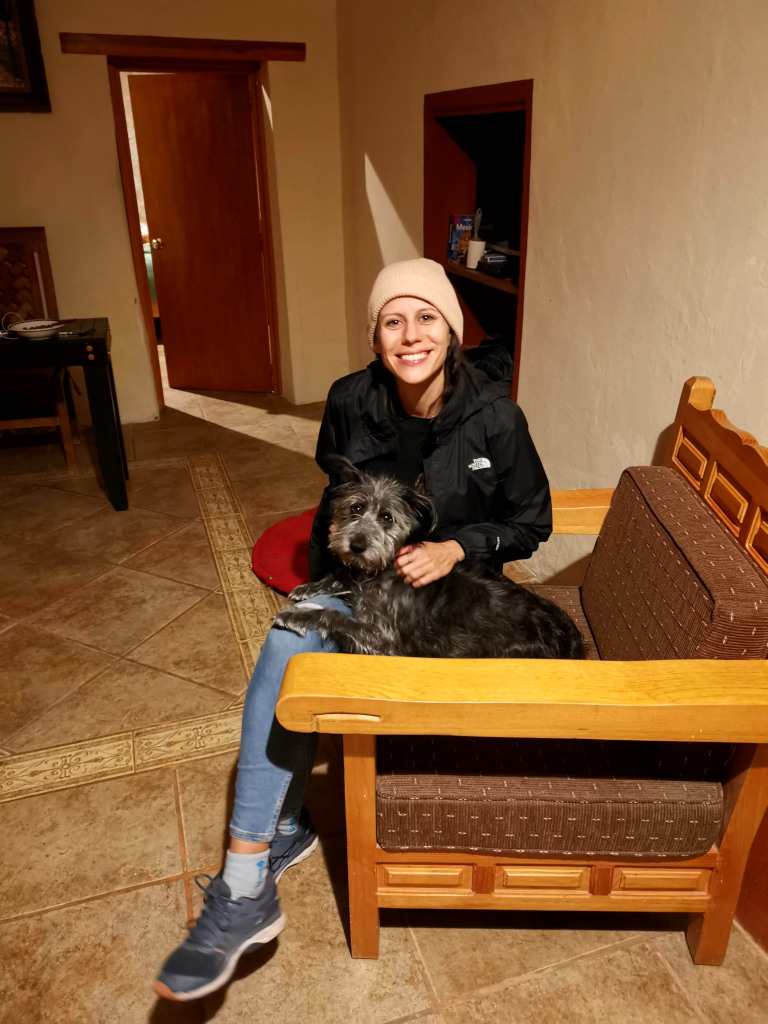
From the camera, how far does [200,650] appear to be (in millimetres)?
2621

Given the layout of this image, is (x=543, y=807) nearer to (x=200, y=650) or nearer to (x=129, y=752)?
(x=129, y=752)

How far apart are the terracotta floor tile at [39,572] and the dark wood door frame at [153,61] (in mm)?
2129

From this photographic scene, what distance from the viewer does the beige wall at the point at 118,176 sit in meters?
4.33

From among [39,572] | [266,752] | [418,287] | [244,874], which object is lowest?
[39,572]

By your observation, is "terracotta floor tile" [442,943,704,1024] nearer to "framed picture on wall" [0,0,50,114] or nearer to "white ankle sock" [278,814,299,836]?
"white ankle sock" [278,814,299,836]

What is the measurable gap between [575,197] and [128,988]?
2.48 m

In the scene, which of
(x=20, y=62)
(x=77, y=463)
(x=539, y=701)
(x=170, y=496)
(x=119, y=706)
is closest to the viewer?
(x=539, y=701)

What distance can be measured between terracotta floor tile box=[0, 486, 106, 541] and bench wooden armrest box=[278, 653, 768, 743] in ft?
8.83

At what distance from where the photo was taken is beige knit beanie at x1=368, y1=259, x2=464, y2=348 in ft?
5.48

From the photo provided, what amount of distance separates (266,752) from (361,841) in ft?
0.83

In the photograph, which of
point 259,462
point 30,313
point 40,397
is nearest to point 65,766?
point 259,462

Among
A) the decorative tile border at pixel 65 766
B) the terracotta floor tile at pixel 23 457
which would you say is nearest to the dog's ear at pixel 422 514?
the decorative tile border at pixel 65 766

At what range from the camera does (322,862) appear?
183 cm

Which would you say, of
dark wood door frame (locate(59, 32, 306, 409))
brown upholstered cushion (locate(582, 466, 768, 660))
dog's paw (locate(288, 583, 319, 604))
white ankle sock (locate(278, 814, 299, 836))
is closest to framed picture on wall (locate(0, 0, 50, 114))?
dark wood door frame (locate(59, 32, 306, 409))
